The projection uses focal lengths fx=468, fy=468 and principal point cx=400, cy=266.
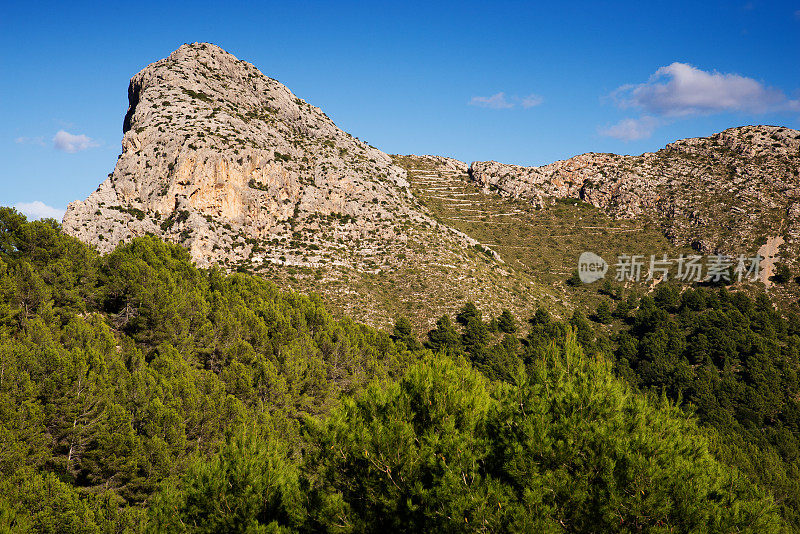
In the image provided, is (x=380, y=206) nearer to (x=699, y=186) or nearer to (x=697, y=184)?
(x=699, y=186)

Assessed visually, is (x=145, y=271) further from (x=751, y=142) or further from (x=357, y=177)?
(x=751, y=142)

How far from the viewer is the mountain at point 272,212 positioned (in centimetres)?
5825

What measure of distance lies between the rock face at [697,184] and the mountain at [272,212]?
33951mm

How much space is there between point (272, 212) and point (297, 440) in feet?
160

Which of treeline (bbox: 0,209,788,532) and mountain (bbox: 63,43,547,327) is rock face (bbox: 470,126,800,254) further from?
treeline (bbox: 0,209,788,532)

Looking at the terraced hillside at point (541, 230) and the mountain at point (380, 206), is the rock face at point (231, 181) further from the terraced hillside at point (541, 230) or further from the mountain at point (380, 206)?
the terraced hillside at point (541, 230)

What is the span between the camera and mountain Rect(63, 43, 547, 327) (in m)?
58.2

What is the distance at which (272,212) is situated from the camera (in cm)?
6731

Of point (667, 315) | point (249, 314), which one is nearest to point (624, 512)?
point (249, 314)

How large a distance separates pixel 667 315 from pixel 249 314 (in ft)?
190

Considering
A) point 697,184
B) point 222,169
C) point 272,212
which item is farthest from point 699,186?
point 222,169

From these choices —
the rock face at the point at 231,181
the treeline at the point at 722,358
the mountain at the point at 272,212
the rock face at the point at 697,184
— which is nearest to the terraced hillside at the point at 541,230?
the rock face at the point at 697,184

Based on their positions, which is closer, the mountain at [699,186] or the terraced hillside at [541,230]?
the mountain at [699,186]

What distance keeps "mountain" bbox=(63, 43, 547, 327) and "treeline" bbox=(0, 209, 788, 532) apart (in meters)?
28.1
